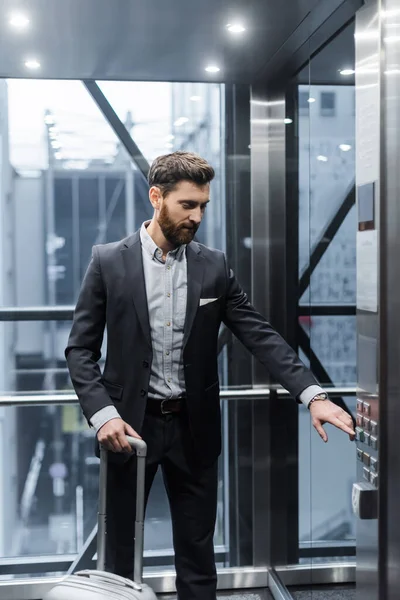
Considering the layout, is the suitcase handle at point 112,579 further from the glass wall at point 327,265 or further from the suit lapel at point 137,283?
the glass wall at point 327,265

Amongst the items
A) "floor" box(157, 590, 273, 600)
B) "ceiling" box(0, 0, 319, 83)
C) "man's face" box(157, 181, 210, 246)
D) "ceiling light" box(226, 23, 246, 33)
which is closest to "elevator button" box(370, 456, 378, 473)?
"man's face" box(157, 181, 210, 246)

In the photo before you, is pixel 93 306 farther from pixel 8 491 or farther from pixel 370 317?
pixel 8 491

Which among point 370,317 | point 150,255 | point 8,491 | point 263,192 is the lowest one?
point 8,491

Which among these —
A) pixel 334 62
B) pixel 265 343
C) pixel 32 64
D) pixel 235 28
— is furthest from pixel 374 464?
pixel 32 64

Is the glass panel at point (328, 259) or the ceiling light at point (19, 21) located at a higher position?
the ceiling light at point (19, 21)

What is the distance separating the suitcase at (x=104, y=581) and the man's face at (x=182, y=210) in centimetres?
61

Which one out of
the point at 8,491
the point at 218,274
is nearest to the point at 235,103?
the point at 218,274

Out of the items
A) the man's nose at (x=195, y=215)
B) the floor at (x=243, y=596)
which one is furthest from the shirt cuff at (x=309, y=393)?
the floor at (x=243, y=596)

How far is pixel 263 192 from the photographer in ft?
11.2

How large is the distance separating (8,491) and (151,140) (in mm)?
1625

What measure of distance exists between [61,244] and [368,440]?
1.86 metres

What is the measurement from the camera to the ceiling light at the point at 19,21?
2.59 m

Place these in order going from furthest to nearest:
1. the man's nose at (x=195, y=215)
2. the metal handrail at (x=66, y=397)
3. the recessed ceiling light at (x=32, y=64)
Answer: the metal handrail at (x=66, y=397) → the recessed ceiling light at (x=32, y=64) → the man's nose at (x=195, y=215)

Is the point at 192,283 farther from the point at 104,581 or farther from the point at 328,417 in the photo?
the point at 104,581
